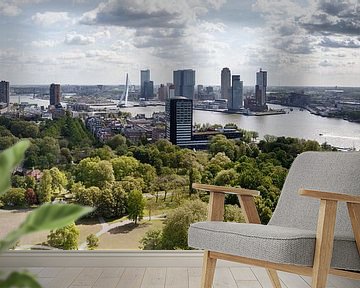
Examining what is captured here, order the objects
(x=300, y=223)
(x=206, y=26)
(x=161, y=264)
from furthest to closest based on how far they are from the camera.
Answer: (x=206, y=26) → (x=161, y=264) → (x=300, y=223)

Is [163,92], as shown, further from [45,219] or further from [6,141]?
[45,219]

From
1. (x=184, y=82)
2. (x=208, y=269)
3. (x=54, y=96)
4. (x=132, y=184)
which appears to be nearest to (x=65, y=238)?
(x=132, y=184)

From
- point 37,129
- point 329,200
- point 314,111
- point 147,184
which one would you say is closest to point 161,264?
point 147,184

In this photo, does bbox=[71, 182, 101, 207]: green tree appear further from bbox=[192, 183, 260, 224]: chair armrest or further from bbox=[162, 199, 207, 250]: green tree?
bbox=[192, 183, 260, 224]: chair armrest

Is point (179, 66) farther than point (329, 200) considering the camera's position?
Yes

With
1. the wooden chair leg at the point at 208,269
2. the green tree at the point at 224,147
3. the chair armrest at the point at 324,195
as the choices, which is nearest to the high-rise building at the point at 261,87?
the green tree at the point at 224,147

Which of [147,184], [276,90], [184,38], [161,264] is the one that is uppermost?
[184,38]

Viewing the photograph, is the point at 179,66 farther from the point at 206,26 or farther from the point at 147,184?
the point at 147,184
